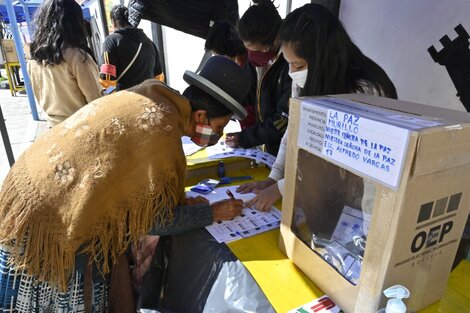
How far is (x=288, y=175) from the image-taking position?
868 mm

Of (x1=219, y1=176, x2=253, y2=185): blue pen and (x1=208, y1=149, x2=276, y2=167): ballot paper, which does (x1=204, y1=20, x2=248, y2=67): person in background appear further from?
(x1=219, y1=176, x2=253, y2=185): blue pen

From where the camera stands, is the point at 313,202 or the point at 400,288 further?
the point at 313,202

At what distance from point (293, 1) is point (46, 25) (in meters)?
1.82

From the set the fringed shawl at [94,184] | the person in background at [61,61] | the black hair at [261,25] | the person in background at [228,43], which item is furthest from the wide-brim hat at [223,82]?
the person in background at [61,61]

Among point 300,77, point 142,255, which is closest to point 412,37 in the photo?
point 300,77

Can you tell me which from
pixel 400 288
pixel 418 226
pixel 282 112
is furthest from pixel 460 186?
pixel 282 112

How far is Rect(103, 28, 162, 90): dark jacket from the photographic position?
2836mm

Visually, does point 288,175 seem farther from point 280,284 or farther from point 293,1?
point 293,1

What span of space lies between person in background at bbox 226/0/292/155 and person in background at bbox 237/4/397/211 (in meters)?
0.46

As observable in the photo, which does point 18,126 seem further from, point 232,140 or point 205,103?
point 205,103

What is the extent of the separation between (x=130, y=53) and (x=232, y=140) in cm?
Result: 166

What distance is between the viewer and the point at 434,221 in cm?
64

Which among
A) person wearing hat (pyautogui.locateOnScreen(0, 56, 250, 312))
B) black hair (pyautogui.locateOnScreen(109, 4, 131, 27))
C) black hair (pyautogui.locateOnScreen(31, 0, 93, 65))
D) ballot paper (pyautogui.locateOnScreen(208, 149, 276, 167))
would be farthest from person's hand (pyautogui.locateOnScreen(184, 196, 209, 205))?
black hair (pyautogui.locateOnScreen(109, 4, 131, 27))

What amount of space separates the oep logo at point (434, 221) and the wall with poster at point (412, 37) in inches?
46.7
